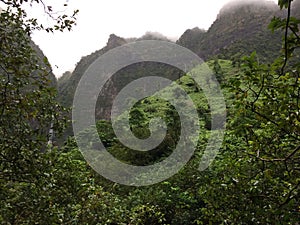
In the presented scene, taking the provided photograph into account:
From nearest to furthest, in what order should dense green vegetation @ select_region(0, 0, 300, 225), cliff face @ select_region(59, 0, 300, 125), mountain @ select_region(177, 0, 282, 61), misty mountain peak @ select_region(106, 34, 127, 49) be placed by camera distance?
dense green vegetation @ select_region(0, 0, 300, 225), mountain @ select_region(177, 0, 282, 61), cliff face @ select_region(59, 0, 300, 125), misty mountain peak @ select_region(106, 34, 127, 49)

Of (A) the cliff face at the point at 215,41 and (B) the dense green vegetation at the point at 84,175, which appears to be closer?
(B) the dense green vegetation at the point at 84,175

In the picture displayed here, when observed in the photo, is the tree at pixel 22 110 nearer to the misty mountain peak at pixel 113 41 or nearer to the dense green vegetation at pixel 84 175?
the dense green vegetation at pixel 84 175

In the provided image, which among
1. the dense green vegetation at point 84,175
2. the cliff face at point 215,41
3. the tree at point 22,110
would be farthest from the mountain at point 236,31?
the tree at point 22,110

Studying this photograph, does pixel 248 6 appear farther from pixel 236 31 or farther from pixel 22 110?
pixel 22 110

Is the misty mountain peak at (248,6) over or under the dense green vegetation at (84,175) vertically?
over

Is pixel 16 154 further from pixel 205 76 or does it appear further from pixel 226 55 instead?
pixel 226 55

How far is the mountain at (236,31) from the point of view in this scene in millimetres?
76850

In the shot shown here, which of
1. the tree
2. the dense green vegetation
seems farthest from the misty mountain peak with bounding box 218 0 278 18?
the tree

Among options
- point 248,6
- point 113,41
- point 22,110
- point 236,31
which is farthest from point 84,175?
point 113,41

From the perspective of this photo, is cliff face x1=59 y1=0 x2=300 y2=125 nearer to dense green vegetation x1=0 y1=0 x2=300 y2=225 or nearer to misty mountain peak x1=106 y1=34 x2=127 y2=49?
misty mountain peak x1=106 y1=34 x2=127 y2=49

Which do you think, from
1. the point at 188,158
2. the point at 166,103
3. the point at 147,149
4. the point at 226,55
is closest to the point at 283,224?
the point at 188,158

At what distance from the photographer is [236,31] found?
92.8 meters

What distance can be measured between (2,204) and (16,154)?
43.0 inches

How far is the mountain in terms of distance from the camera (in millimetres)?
76850
